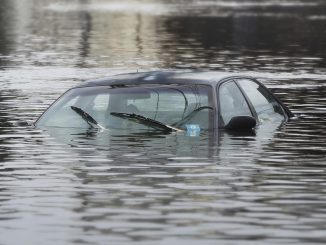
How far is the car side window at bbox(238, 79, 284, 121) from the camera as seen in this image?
20.6 meters

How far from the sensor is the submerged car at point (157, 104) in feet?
63.6

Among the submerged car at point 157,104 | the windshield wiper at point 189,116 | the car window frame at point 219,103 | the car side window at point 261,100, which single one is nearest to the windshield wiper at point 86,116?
the submerged car at point 157,104

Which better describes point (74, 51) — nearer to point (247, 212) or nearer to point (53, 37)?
point (53, 37)

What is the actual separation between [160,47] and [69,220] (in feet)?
153

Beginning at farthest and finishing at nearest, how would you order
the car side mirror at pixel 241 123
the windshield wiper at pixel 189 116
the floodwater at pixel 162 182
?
the car side mirror at pixel 241 123, the windshield wiper at pixel 189 116, the floodwater at pixel 162 182

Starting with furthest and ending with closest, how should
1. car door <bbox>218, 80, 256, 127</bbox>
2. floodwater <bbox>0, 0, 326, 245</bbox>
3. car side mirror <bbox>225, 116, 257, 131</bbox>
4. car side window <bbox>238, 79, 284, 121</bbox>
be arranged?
1. car side window <bbox>238, 79, 284, 121</bbox>
2. car door <bbox>218, 80, 256, 127</bbox>
3. car side mirror <bbox>225, 116, 257, 131</bbox>
4. floodwater <bbox>0, 0, 326, 245</bbox>

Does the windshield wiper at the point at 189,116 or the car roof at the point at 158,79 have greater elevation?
the car roof at the point at 158,79

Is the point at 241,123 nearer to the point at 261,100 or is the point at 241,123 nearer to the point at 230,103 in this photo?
the point at 230,103

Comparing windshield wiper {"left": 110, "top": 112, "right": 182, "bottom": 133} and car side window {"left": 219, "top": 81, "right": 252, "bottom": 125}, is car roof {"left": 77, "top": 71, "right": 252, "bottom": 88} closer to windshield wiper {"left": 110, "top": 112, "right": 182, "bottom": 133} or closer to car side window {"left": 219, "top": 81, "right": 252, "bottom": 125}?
car side window {"left": 219, "top": 81, "right": 252, "bottom": 125}

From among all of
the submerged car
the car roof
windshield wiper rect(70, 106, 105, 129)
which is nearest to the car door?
the submerged car

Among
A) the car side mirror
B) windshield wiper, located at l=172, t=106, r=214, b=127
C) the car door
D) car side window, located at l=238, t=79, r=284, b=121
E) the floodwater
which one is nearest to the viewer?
the floodwater

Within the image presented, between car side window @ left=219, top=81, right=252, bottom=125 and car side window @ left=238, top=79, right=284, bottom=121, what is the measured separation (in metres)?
0.21

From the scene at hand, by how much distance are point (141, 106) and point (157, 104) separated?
1.13 feet

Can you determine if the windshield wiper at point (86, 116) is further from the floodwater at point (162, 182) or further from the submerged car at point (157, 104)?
the floodwater at point (162, 182)
